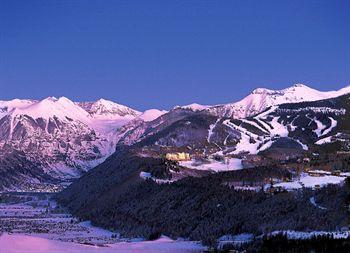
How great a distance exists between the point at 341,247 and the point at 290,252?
405 inches

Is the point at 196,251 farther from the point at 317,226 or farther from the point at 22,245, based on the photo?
the point at 22,245

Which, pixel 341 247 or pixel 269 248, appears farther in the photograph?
pixel 269 248

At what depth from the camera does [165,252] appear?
17775cm

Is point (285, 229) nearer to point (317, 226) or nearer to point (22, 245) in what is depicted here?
point (317, 226)

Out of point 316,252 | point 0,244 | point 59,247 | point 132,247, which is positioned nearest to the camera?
point 0,244

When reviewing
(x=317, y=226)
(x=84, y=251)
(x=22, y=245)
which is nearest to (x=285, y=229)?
(x=317, y=226)

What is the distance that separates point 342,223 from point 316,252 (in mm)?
39656

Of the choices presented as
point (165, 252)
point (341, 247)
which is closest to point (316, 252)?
point (341, 247)

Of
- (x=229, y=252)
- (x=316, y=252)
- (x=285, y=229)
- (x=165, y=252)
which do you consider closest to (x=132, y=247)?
(x=165, y=252)

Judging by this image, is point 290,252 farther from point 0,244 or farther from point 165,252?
point 0,244

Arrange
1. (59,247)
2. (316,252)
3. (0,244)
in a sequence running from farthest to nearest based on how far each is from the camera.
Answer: (59,247), (316,252), (0,244)

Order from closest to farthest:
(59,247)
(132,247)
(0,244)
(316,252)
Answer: (0,244)
(316,252)
(59,247)
(132,247)

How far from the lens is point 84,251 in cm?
16512

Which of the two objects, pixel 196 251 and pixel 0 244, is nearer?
pixel 0 244
